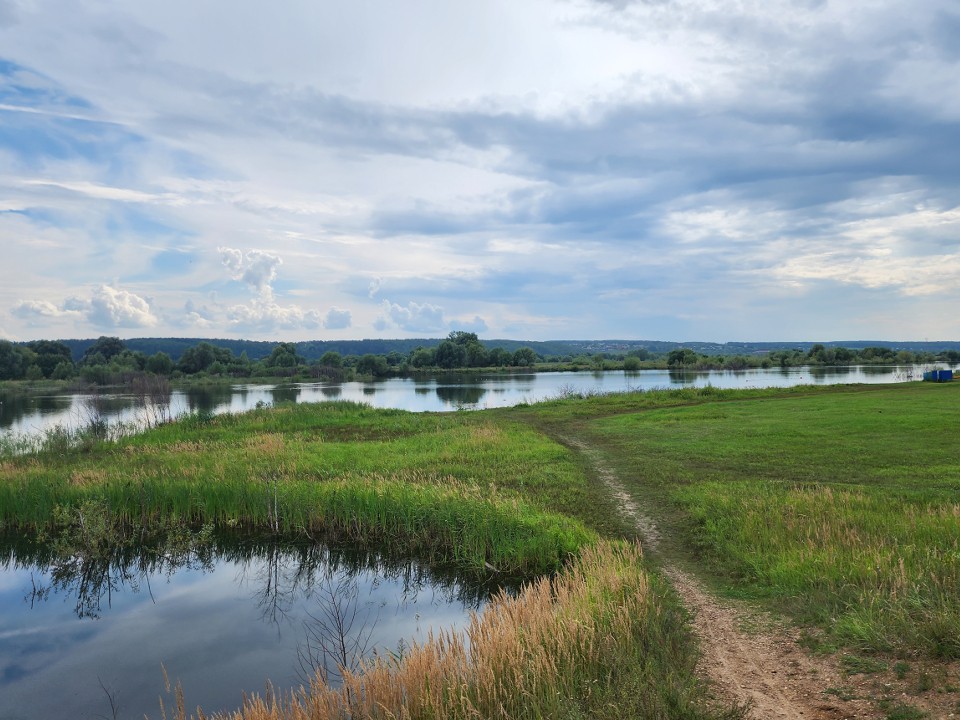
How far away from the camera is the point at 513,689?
16.2 feet

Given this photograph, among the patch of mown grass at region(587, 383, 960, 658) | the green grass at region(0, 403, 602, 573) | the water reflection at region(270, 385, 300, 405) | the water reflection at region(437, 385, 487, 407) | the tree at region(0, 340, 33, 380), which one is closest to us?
the patch of mown grass at region(587, 383, 960, 658)

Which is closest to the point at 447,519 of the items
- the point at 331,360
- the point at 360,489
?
the point at 360,489

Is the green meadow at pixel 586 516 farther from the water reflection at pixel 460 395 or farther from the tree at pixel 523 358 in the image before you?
the tree at pixel 523 358

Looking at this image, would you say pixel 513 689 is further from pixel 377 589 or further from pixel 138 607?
pixel 138 607

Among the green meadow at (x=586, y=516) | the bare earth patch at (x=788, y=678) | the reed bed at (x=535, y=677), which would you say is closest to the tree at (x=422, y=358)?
the green meadow at (x=586, y=516)

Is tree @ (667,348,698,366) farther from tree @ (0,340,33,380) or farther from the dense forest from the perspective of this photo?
tree @ (0,340,33,380)

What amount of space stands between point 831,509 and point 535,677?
27.3 ft

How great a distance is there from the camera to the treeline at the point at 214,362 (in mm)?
91875

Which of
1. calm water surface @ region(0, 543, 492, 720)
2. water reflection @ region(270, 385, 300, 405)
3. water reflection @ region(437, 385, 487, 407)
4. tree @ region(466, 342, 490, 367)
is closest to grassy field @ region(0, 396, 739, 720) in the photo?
calm water surface @ region(0, 543, 492, 720)

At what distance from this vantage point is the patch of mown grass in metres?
6.28

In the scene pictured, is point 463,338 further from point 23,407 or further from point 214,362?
point 23,407

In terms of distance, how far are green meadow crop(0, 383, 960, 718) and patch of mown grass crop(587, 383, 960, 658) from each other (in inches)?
1.7

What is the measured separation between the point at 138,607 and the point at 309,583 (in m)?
2.94

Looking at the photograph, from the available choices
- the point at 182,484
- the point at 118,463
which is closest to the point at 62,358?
the point at 118,463
